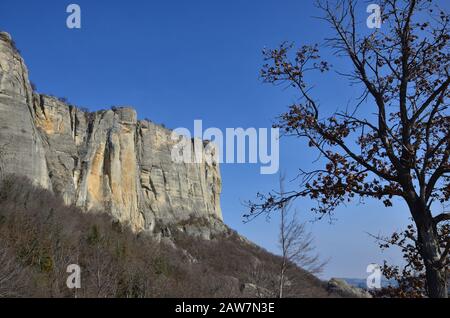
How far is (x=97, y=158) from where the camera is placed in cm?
6106

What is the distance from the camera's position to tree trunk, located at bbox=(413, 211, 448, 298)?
4.86 m

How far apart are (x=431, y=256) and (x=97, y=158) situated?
2338 inches

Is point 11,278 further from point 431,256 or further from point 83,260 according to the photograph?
point 431,256

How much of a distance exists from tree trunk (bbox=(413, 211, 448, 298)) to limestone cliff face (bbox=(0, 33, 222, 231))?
137ft

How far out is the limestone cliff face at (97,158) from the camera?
43.3 m

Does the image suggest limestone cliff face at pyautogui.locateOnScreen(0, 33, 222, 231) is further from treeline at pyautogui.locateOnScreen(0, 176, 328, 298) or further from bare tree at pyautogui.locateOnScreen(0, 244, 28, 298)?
bare tree at pyautogui.locateOnScreen(0, 244, 28, 298)

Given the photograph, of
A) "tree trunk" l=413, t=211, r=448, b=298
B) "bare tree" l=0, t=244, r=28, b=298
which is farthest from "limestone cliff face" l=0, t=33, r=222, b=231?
"tree trunk" l=413, t=211, r=448, b=298

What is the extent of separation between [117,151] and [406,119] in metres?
61.1

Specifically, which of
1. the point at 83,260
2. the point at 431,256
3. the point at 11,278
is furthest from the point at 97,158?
the point at 431,256

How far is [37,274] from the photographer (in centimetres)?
2759

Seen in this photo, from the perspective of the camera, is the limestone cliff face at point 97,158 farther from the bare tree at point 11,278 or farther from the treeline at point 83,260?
the bare tree at point 11,278

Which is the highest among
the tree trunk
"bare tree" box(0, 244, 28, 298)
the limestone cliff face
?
the limestone cliff face

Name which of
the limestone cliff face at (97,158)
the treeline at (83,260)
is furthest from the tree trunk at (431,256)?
the limestone cliff face at (97,158)
